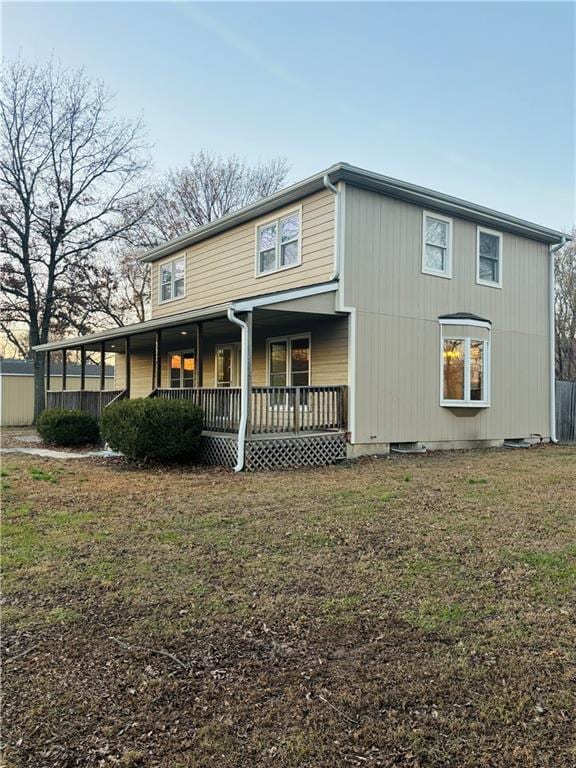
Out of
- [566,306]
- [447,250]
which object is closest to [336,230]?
[447,250]

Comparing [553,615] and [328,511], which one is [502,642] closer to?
[553,615]

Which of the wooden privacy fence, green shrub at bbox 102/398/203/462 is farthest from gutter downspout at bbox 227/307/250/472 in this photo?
the wooden privacy fence

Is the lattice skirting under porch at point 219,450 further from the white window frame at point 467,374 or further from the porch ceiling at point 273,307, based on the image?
the white window frame at point 467,374

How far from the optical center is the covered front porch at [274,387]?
1017cm

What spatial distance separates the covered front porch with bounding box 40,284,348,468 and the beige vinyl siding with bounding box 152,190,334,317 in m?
0.94

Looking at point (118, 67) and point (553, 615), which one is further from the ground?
point (118, 67)

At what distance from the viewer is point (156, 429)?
10.2 meters

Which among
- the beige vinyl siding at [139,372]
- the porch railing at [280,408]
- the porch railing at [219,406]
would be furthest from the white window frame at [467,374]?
the beige vinyl siding at [139,372]

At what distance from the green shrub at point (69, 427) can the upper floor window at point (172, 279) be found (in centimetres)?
483

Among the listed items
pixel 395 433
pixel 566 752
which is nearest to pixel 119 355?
pixel 395 433

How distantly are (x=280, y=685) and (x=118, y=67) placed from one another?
15.2 m

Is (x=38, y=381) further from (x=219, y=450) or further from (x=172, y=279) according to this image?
(x=219, y=450)

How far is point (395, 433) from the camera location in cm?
1203

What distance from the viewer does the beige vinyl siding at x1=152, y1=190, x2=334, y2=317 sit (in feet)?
38.1
